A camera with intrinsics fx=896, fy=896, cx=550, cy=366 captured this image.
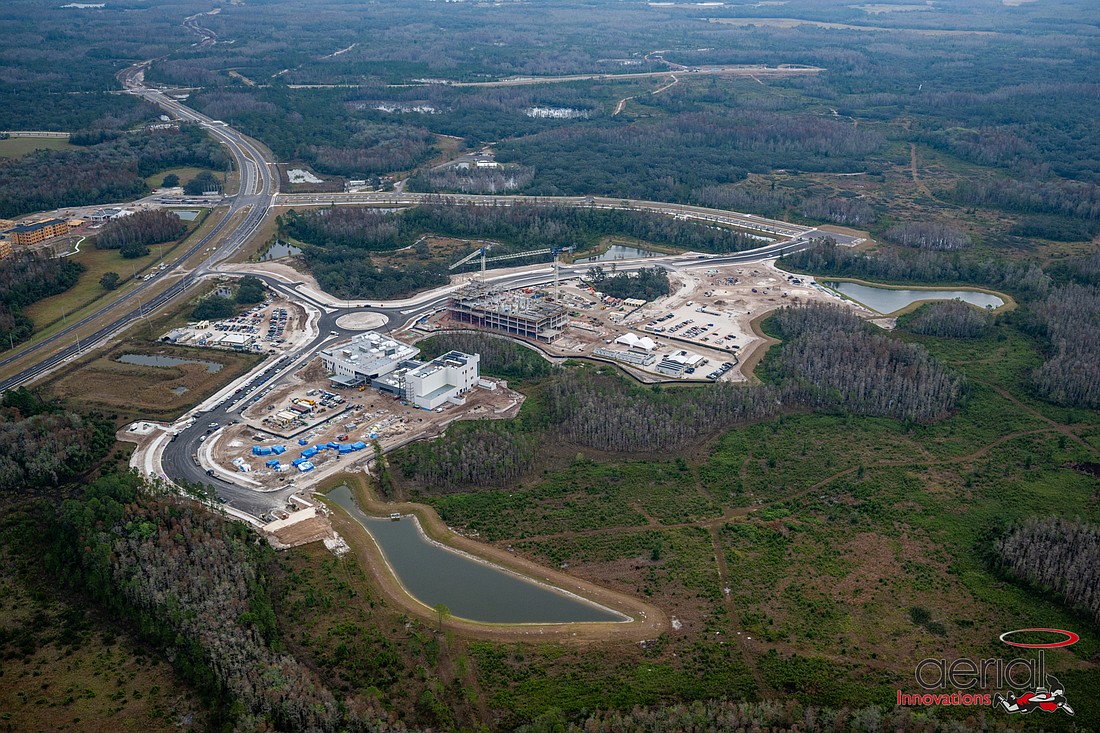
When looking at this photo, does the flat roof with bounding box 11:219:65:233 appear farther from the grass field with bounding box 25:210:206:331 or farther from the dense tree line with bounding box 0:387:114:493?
the dense tree line with bounding box 0:387:114:493

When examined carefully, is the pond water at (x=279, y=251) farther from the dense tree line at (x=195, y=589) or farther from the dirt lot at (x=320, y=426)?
the dense tree line at (x=195, y=589)

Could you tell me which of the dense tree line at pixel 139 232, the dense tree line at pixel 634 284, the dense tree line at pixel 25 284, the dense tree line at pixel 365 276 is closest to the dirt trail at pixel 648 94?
the dense tree line at pixel 634 284

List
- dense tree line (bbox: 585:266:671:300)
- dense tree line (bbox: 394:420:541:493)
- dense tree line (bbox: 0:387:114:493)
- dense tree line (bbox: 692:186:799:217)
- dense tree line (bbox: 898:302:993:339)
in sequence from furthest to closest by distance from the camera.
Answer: dense tree line (bbox: 692:186:799:217), dense tree line (bbox: 585:266:671:300), dense tree line (bbox: 898:302:993:339), dense tree line (bbox: 394:420:541:493), dense tree line (bbox: 0:387:114:493)

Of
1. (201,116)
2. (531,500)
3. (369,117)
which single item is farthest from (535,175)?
(531,500)

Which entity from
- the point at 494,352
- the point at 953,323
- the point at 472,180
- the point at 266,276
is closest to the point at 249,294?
the point at 266,276

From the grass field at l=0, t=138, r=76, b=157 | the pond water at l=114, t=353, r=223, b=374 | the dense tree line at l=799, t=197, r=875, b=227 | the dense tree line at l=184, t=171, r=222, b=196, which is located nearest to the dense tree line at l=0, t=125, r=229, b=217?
the grass field at l=0, t=138, r=76, b=157
